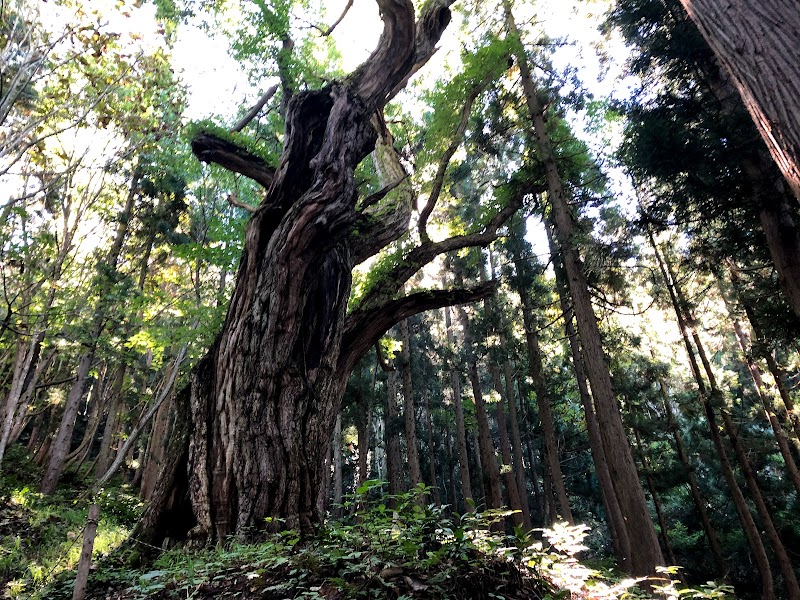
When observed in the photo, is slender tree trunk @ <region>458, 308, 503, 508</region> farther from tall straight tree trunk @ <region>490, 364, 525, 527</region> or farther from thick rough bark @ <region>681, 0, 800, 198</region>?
thick rough bark @ <region>681, 0, 800, 198</region>

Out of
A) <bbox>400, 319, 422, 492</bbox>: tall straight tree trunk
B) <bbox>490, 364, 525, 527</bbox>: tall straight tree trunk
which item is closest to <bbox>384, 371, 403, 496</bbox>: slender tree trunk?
<bbox>400, 319, 422, 492</bbox>: tall straight tree trunk

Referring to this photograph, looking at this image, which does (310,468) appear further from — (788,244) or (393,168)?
(788,244)

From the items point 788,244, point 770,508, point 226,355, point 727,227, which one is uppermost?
point 727,227

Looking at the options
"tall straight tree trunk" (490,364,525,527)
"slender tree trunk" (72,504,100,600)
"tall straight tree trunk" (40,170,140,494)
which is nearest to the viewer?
"slender tree trunk" (72,504,100,600)

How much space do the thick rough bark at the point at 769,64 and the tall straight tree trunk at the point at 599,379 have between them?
4795 millimetres

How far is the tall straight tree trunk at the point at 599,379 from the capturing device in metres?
6.09

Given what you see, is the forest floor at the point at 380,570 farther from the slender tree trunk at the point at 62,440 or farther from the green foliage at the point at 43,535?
the slender tree trunk at the point at 62,440

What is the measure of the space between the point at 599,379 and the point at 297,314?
450 cm

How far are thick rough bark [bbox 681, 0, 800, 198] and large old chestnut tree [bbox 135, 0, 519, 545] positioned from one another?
4.07 meters

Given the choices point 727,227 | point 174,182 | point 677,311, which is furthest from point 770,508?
point 174,182

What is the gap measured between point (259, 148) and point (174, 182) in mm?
5966

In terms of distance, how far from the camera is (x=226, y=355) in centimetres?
534

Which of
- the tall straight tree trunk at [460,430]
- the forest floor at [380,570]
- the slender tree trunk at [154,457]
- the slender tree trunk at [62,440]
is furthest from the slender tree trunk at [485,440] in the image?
the slender tree trunk at [62,440]

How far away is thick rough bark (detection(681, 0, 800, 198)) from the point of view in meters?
2.37
